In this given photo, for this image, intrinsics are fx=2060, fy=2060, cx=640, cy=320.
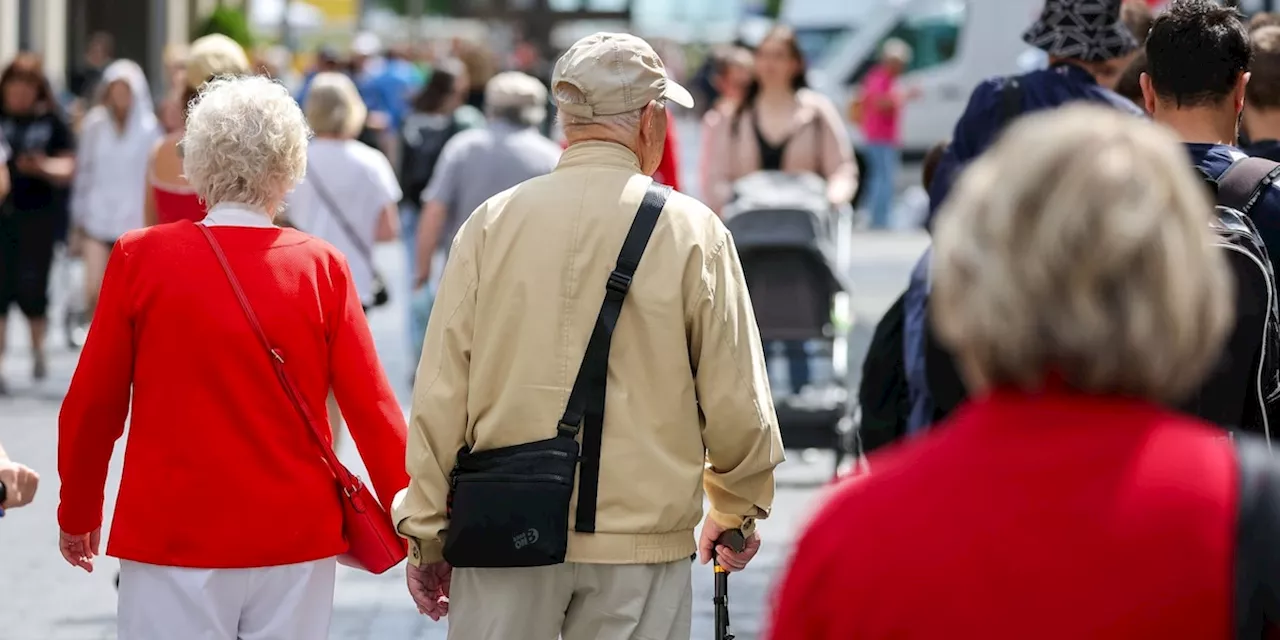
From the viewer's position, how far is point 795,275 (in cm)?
912

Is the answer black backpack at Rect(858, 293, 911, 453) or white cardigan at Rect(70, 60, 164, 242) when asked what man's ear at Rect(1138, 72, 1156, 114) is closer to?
black backpack at Rect(858, 293, 911, 453)

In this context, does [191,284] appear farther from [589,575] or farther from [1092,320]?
[1092,320]

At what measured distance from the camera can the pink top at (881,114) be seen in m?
24.5

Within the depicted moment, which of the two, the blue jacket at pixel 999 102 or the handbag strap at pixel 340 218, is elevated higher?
the blue jacket at pixel 999 102

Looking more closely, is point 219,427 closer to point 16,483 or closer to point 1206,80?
point 16,483

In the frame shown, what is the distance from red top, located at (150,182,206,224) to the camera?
6.87m

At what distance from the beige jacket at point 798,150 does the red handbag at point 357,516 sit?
18.6 ft

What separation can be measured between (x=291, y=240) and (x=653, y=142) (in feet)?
2.56

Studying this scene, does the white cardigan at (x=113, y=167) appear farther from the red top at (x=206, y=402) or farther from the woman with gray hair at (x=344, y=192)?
the red top at (x=206, y=402)

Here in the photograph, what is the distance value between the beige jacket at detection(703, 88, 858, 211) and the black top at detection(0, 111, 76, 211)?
483cm

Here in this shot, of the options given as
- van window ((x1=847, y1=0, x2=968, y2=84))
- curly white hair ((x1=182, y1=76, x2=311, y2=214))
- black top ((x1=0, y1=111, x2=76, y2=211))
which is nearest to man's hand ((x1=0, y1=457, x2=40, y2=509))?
curly white hair ((x1=182, y1=76, x2=311, y2=214))

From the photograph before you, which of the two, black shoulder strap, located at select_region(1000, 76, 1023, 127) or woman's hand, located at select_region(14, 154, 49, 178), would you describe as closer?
black shoulder strap, located at select_region(1000, 76, 1023, 127)

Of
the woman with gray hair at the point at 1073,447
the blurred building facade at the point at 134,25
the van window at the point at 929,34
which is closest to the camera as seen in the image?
the woman with gray hair at the point at 1073,447

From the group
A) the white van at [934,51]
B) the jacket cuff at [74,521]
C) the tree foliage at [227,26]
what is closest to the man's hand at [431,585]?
the jacket cuff at [74,521]
